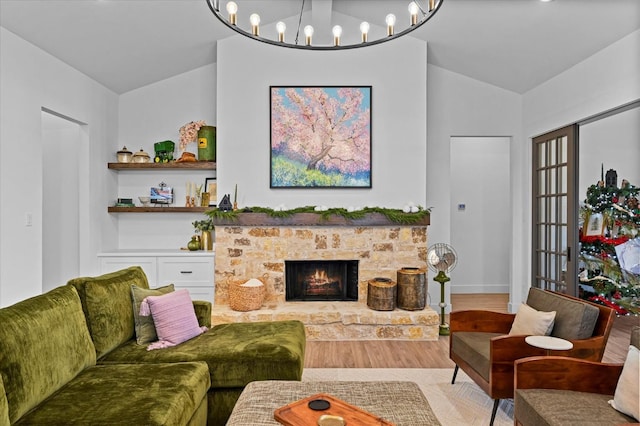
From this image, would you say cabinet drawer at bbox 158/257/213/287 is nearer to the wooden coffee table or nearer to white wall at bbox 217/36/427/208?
white wall at bbox 217/36/427/208

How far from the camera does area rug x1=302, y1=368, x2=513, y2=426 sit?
2812 millimetres

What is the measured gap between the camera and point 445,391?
3.21 metres

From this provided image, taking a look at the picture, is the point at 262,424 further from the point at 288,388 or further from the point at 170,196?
the point at 170,196

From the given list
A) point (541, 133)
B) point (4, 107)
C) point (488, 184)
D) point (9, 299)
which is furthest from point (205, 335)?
point (488, 184)

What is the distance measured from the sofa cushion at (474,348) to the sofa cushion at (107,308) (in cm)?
229

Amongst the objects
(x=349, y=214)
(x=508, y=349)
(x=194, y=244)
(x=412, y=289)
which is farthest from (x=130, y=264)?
(x=508, y=349)

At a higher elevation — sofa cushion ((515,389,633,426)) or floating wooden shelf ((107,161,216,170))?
floating wooden shelf ((107,161,216,170))

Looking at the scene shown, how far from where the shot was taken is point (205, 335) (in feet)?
9.91

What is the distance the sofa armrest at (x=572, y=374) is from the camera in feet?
7.29

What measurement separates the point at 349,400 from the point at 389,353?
213 centimetres

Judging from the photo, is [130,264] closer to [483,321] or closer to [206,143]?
[206,143]

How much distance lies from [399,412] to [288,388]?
0.58m

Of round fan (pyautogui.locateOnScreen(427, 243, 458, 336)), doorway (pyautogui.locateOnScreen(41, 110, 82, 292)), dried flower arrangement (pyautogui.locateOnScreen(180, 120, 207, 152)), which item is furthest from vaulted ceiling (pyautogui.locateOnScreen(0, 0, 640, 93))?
round fan (pyautogui.locateOnScreen(427, 243, 458, 336))

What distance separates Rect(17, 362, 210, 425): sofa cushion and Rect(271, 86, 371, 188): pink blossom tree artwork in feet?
9.74
